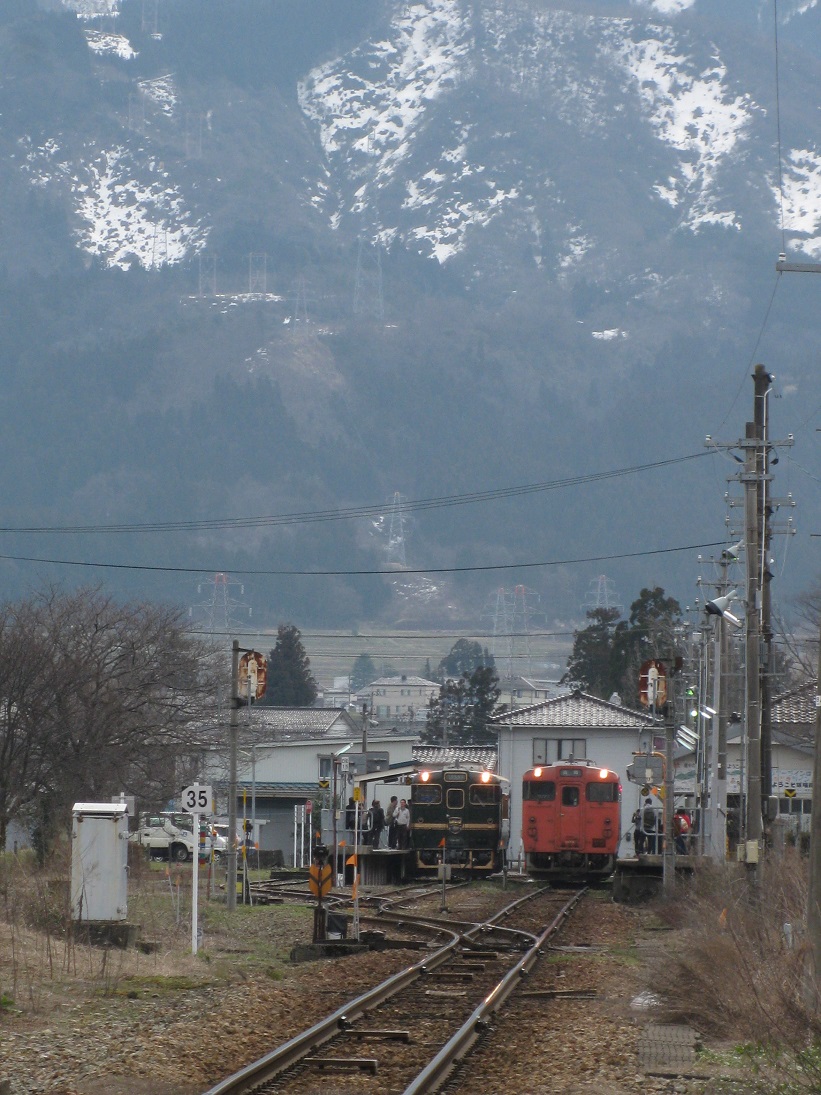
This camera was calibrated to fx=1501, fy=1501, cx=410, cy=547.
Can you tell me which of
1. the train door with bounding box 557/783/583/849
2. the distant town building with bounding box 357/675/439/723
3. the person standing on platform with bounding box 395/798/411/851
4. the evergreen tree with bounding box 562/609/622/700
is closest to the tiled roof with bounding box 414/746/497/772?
the evergreen tree with bounding box 562/609/622/700

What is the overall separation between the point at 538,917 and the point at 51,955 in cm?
1236

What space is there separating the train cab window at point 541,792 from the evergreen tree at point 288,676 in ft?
267

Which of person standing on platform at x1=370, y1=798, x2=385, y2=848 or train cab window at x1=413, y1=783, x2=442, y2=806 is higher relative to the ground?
train cab window at x1=413, y1=783, x2=442, y2=806

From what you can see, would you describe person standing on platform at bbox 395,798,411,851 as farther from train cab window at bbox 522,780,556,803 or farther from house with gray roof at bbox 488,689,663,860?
house with gray roof at bbox 488,689,663,860

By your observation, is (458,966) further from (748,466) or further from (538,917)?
(748,466)

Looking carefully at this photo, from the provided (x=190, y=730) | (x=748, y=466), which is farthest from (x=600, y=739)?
(x=748, y=466)

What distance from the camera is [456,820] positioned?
122 feet

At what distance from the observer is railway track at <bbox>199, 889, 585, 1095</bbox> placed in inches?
384

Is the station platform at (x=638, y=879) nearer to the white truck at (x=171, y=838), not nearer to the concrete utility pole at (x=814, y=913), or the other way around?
the white truck at (x=171, y=838)

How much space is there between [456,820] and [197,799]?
19.6 meters

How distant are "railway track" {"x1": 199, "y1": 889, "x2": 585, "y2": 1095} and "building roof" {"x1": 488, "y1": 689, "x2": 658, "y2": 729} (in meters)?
45.7

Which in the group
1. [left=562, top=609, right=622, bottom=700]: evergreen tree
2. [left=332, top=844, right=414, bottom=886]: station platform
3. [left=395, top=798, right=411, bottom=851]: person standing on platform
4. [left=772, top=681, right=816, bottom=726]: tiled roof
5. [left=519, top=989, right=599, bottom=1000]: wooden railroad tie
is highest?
[left=562, top=609, right=622, bottom=700]: evergreen tree

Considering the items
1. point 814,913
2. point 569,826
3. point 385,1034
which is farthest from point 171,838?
point 814,913

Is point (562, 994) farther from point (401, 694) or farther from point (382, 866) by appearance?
point (401, 694)
